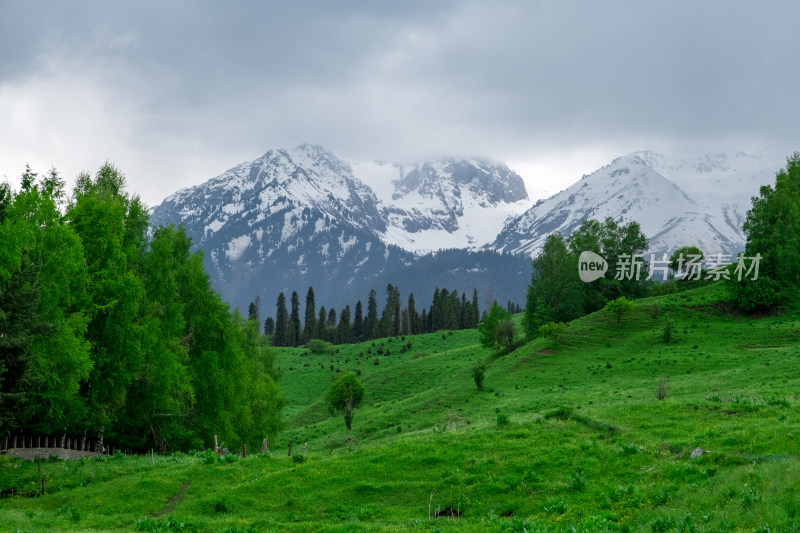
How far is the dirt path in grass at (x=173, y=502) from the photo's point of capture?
26484 millimetres

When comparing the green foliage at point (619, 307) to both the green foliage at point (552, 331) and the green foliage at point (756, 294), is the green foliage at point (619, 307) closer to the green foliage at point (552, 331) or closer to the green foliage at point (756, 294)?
the green foliage at point (552, 331)

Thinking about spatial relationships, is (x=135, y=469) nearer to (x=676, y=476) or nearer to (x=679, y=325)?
(x=676, y=476)

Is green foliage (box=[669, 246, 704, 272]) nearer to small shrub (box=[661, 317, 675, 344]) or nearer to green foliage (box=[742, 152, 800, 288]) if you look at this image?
green foliage (box=[742, 152, 800, 288])

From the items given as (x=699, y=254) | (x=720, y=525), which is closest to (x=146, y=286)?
(x=720, y=525)

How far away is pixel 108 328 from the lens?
38.7 meters

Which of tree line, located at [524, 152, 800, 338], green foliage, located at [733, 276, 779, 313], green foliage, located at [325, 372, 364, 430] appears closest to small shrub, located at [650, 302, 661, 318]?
tree line, located at [524, 152, 800, 338]

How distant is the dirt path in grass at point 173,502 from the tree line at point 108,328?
9.45 m

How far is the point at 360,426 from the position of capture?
66.9m

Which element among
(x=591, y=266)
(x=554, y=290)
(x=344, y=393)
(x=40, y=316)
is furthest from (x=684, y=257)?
(x=40, y=316)

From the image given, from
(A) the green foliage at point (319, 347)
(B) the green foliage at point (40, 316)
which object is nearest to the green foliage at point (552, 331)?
(B) the green foliage at point (40, 316)

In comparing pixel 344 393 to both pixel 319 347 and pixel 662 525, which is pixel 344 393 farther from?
pixel 319 347

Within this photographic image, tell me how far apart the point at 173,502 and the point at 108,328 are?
1464 centimetres

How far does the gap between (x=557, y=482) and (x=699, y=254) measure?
10190 centimetres

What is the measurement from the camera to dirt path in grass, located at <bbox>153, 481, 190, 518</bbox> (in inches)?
1043
